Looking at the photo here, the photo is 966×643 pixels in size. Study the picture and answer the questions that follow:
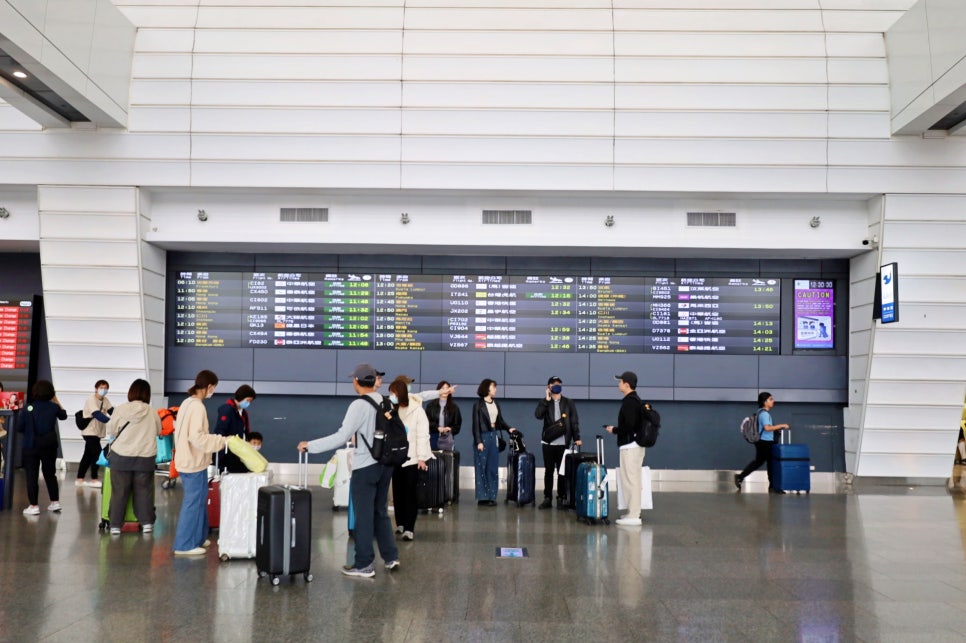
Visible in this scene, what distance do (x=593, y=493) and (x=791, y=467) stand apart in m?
5.59

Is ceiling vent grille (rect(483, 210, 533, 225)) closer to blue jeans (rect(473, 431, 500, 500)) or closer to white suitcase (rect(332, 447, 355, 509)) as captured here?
blue jeans (rect(473, 431, 500, 500))

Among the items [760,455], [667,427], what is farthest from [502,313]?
[760,455]

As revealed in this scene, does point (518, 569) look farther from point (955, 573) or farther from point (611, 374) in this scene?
point (611, 374)

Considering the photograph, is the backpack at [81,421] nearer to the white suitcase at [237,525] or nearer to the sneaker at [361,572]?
the white suitcase at [237,525]

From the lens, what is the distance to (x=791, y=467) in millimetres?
14719

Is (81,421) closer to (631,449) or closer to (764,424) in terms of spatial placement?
(631,449)

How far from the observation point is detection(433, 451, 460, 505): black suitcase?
11.9 m

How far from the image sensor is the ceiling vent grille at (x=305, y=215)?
15391mm

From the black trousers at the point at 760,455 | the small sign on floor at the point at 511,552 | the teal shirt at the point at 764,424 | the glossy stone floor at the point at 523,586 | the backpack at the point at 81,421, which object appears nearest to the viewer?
the glossy stone floor at the point at 523,586

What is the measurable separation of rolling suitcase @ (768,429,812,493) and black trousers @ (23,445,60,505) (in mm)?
10961

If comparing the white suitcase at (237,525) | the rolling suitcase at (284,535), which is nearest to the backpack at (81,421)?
the white suitcase at (237,525)

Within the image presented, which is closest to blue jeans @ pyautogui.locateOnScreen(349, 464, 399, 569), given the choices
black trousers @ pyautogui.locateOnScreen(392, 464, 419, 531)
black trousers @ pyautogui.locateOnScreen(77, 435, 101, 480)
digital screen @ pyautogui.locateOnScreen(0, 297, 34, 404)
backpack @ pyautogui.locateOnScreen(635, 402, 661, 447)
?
black trousers @ pyautogui.locateOnScreen(392, 464, 419, 531)

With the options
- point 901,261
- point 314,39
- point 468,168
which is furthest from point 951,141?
point 314,39

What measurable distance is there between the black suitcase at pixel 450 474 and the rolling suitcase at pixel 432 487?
135mm
